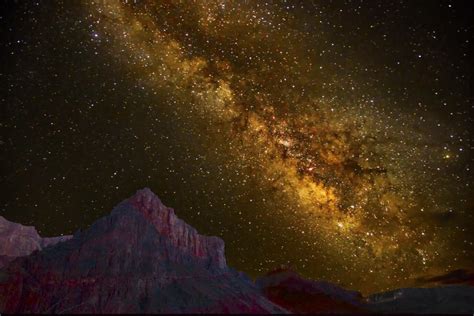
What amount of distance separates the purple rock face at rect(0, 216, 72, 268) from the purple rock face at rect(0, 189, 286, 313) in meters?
12.4

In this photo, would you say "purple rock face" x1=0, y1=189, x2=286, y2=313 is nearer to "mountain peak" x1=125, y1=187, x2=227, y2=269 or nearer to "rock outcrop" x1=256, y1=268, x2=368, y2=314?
"mountain peak" x1=125, y1=187, x2=227, y2=269

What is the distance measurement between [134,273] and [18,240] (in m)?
23.2

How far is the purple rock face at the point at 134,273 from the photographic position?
24141 mm

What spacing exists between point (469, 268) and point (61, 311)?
127ft

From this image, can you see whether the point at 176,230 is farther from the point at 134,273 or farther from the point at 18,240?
the point at 18,240

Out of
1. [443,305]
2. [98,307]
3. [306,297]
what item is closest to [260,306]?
[306,297]

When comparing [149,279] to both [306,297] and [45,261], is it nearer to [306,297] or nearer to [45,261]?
[45,261]

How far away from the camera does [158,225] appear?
32.6 meters

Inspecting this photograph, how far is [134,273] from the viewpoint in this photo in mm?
27281

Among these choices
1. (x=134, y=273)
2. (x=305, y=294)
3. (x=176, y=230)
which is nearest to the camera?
(x=134, y=273)

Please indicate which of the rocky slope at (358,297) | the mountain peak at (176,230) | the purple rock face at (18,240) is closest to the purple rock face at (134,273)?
the mountain peak at (176,230)

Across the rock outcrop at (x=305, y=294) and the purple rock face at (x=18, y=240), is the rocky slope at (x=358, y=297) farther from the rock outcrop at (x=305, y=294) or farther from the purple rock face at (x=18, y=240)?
the purple rock face at (x=18, y=240)

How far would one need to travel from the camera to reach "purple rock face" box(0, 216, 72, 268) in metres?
39.4

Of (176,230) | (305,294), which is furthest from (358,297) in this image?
(176,230)
